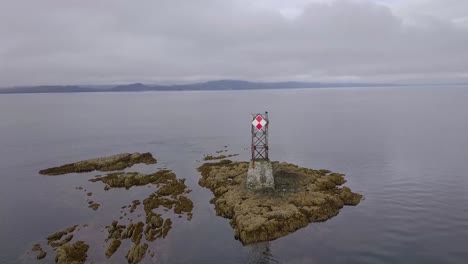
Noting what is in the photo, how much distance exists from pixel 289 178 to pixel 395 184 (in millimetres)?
18089

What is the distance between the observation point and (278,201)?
41188 millimetres

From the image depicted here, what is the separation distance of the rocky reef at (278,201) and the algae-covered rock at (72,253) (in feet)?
51.5

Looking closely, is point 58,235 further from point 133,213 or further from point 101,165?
point 101,165

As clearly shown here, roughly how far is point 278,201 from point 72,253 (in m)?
23.4

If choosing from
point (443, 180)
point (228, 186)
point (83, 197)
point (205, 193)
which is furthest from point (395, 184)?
point (83, 197)

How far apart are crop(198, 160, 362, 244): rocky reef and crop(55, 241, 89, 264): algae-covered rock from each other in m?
15.7

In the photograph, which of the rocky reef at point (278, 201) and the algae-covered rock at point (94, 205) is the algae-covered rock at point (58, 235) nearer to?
the algae-covered rock at point (94, 205)

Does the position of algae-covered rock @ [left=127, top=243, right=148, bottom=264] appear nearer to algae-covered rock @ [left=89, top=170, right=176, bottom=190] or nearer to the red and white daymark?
the red and white daymark

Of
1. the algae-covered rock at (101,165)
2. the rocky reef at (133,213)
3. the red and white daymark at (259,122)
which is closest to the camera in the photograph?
the rocky reef at (133,213)

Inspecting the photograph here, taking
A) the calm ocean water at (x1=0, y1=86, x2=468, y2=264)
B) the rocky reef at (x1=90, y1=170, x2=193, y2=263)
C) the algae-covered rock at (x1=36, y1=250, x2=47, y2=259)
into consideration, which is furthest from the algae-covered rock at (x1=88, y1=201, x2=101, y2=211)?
the algae-covered rock at (x1=36, y1=250, x2=47, y2=259)

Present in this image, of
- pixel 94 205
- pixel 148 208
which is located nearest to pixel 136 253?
pixel 148 208

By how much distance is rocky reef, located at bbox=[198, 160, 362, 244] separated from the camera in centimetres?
3631

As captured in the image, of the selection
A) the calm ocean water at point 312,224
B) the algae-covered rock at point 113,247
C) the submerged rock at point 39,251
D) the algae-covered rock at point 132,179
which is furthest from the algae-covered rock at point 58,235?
the algae-covered rock at point 132,179

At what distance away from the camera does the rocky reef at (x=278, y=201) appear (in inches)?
1430
